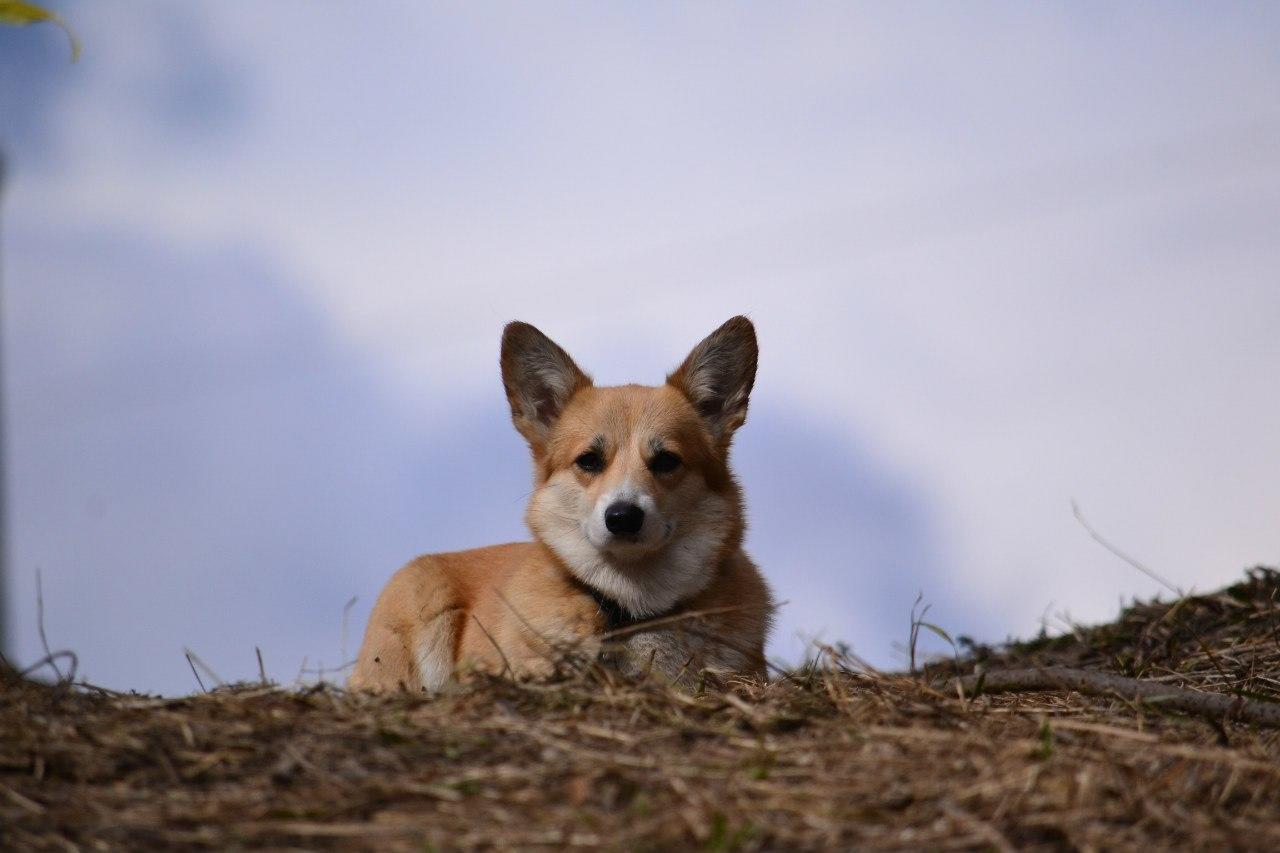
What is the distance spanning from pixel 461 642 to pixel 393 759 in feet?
10.1

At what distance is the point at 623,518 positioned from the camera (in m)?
5.20

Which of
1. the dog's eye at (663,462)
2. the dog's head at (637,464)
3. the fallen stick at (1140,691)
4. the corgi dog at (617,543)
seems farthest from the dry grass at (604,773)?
the dog's eye at (663,462)

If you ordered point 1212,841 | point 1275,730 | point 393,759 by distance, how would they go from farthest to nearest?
point 1275,730 → point 393,759 → point 1212,841

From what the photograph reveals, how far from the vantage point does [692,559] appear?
552 centimetres

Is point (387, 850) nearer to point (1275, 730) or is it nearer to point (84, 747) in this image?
point (84, 747)

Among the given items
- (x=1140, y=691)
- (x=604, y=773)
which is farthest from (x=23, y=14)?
(x=1140, y=691)

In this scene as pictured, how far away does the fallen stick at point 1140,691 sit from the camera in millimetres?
4133

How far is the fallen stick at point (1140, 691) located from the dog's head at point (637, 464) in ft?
4.67

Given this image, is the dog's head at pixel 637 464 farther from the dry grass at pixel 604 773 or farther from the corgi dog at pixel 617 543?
the dry grass at pixel 604 773

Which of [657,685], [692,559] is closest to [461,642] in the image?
[692,559]

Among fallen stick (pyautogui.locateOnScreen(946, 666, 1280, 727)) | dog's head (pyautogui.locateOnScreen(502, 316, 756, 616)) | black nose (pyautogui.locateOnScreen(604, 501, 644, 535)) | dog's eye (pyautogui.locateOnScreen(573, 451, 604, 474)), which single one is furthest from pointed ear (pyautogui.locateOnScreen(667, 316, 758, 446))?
fallen stick (pyautogui.locateOnScreen(946, 666, 1280, 727))

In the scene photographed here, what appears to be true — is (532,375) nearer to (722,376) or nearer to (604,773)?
(722,376)

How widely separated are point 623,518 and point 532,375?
1.17 m

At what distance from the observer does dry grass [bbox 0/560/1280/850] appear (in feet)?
9.04
